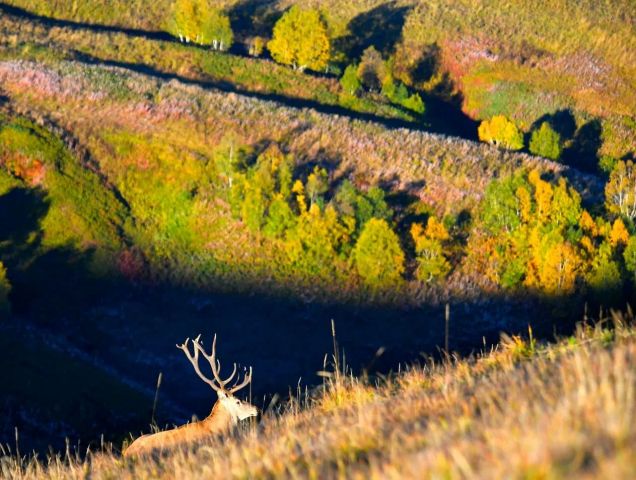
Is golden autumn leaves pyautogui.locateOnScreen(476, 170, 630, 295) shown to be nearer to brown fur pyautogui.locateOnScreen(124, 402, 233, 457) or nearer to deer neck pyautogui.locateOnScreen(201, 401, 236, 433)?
deer neck pyautogui.locateOnScreen(201, 401, 236, 433)

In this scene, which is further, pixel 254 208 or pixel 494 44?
pixel 494 44

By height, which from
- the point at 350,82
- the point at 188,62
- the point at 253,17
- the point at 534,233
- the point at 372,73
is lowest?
the point at 534,233

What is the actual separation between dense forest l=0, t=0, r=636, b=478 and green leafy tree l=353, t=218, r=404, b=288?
0.10 meters

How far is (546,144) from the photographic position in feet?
Answer: 165

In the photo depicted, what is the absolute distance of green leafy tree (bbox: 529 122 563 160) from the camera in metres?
50.2

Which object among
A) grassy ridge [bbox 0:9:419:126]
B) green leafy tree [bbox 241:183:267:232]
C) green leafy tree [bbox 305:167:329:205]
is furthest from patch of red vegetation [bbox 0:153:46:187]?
grassy ridge [bbox 0:9:419:126]

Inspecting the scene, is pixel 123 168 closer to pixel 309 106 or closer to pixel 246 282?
pixel 246 282

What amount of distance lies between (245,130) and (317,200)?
26.4 ft

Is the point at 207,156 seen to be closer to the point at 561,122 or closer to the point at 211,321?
the point at 211,321

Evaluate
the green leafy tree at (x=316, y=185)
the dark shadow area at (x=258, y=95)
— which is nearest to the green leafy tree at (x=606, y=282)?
the green leafy tree at (x=316, y=185)

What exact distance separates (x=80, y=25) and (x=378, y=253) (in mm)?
37165

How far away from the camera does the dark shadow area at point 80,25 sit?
60919 mm

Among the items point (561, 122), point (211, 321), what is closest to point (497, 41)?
point (561, 122)

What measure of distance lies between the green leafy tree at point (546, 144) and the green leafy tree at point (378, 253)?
1772 cm
